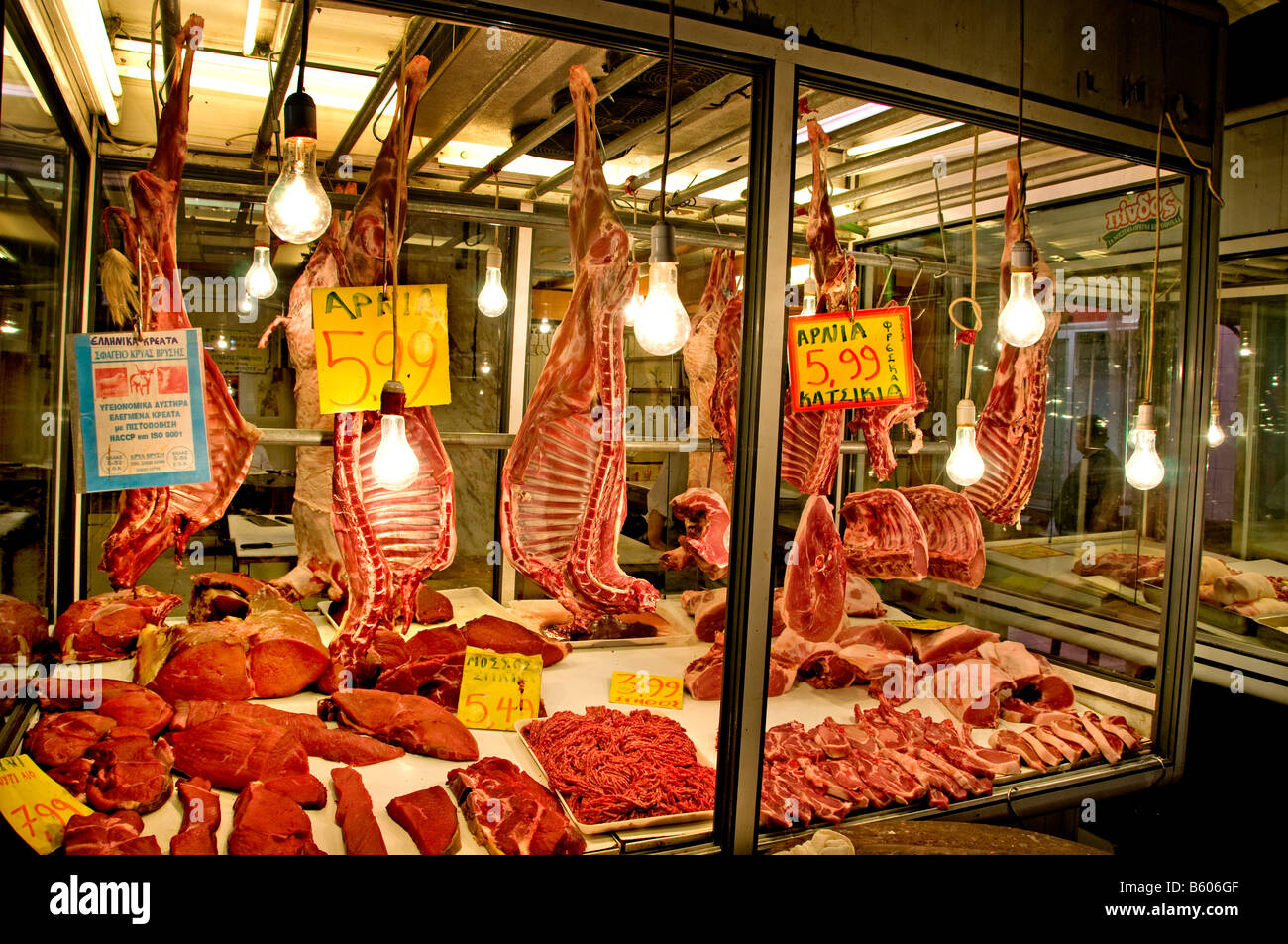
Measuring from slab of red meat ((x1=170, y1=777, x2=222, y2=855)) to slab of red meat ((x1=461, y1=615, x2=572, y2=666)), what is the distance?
144 centimetres

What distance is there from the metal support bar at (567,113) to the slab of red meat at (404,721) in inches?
88.6

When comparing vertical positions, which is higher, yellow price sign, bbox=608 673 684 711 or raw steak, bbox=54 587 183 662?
raw steak, bbox=54 587 183 662

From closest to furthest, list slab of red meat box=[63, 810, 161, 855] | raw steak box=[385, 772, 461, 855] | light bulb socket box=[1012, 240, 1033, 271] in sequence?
1. slab of red meat box=[63, 810, 161, 855]
2. raw steak box=[385, 772, 461, 855]
3. light bulb socket box=[1012, 240, 1033, 271]

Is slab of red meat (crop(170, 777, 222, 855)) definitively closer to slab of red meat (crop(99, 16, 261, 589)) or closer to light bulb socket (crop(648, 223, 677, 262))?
slab of red meat (crop(99, 16, 261, 589))

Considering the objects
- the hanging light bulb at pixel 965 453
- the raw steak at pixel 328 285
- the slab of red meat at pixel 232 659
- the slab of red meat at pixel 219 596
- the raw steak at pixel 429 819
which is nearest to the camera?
the raw steak at pixel 429 819

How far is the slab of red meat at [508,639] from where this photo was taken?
13.0ft

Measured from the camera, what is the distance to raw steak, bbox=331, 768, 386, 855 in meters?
2.41

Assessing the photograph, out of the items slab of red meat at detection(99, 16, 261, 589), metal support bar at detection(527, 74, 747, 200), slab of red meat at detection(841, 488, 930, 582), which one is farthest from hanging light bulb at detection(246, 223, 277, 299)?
slab of red meat at detection(841, 488, 930, 582)

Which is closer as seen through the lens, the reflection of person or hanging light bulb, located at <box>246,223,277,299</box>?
hanging light bulb, located at <box>246,223,277,299</box>

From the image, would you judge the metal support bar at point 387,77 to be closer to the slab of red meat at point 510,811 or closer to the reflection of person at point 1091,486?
the slab of red meat at point 510,811

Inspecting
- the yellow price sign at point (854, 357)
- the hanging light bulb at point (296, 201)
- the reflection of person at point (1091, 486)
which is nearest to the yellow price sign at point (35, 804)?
the hanging light bulb at point (296, 201)

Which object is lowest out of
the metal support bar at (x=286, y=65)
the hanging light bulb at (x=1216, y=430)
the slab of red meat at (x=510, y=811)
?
the slab of red meat at (x=510, y=811)

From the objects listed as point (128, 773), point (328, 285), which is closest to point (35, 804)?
point (128, 773)
